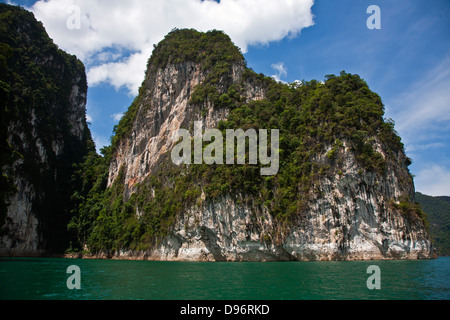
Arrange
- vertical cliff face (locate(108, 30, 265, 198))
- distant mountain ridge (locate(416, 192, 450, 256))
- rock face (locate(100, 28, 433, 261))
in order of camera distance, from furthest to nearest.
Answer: distant mountain ridge (locate(416, 192, 450, 256))
vertical cliff face (locate(108, 30, 265, 198))
rock face (locate(100, 28, 433, 261))

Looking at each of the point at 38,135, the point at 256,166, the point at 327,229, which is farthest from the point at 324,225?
the point at 38,135

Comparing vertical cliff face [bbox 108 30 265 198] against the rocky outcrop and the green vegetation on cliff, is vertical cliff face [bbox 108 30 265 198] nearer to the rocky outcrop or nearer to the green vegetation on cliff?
the green vegetation on cliff

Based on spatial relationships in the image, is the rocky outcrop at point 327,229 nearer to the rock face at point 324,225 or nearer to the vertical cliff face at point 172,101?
the rock face at point 324,225

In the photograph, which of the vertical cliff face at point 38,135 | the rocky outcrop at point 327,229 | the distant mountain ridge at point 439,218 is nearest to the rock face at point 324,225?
the rocky outcrop at point 327,229

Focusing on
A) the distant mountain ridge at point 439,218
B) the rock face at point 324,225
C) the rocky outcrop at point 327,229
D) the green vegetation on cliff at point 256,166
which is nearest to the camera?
the rocky outcrop at point 327,229

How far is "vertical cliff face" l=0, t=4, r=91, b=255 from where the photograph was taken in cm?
4659

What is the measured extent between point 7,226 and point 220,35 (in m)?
46.2

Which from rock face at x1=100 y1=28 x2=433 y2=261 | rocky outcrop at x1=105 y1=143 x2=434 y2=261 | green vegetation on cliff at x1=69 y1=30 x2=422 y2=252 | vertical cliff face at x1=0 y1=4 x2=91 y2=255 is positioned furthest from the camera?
vertical cliff face at x1=0 y1=4 x2=91 y2=255

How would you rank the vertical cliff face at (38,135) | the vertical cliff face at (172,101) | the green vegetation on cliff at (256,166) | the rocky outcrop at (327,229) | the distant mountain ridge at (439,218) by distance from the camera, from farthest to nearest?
the distant mountain ridge at (439,218), the vertical cliff face at (172,101), the vertical cliff face at (38,135), the green vegetation on cliff at (256,166), the rocky outcrop at (327,229)

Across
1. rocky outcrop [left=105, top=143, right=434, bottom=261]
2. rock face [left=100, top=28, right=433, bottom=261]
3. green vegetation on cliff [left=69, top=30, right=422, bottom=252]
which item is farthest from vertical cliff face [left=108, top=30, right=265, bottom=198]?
rocky outcrop [left=105, top=143, right=434, bottom=261]

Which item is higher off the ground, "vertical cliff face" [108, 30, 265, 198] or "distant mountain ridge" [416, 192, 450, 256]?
"vertical cliff face" [108, 30, 265, 198]

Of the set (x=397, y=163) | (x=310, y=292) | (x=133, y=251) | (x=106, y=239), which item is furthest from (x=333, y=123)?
(x=106, y=239)

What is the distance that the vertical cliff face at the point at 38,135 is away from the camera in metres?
46.6

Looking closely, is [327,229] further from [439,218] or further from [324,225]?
[439,218]
